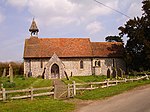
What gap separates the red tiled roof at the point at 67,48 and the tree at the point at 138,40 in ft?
18.4

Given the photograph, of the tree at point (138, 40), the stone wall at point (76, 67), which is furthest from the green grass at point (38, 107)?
the stone wall at point (76, 67)

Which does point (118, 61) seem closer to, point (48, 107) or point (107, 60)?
point (107, 60)

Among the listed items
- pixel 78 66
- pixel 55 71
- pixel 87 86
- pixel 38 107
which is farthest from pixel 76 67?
pixel 38 107

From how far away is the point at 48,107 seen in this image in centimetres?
1571

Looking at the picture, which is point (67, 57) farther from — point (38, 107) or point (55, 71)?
point (38, 107)

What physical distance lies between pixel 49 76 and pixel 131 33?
16121mm

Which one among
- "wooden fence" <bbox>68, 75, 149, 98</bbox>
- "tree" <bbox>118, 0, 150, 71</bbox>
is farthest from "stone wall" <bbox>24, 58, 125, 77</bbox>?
"wooden fence" <bbox>68, 75, 149, 98</bbox>

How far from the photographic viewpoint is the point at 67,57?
170 feet

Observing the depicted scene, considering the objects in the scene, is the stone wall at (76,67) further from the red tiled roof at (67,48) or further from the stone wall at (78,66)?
the red tiled roof at (67,48)

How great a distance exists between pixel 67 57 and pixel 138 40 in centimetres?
1367

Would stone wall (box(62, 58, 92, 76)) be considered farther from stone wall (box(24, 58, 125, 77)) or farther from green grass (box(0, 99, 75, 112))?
green grass (box(0, 99, 75, 112))

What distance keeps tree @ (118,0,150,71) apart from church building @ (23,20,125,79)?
4.92 metres

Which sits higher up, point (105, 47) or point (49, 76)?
point (105, 47)

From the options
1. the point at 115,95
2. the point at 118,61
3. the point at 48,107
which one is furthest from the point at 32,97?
the point at 118,61
